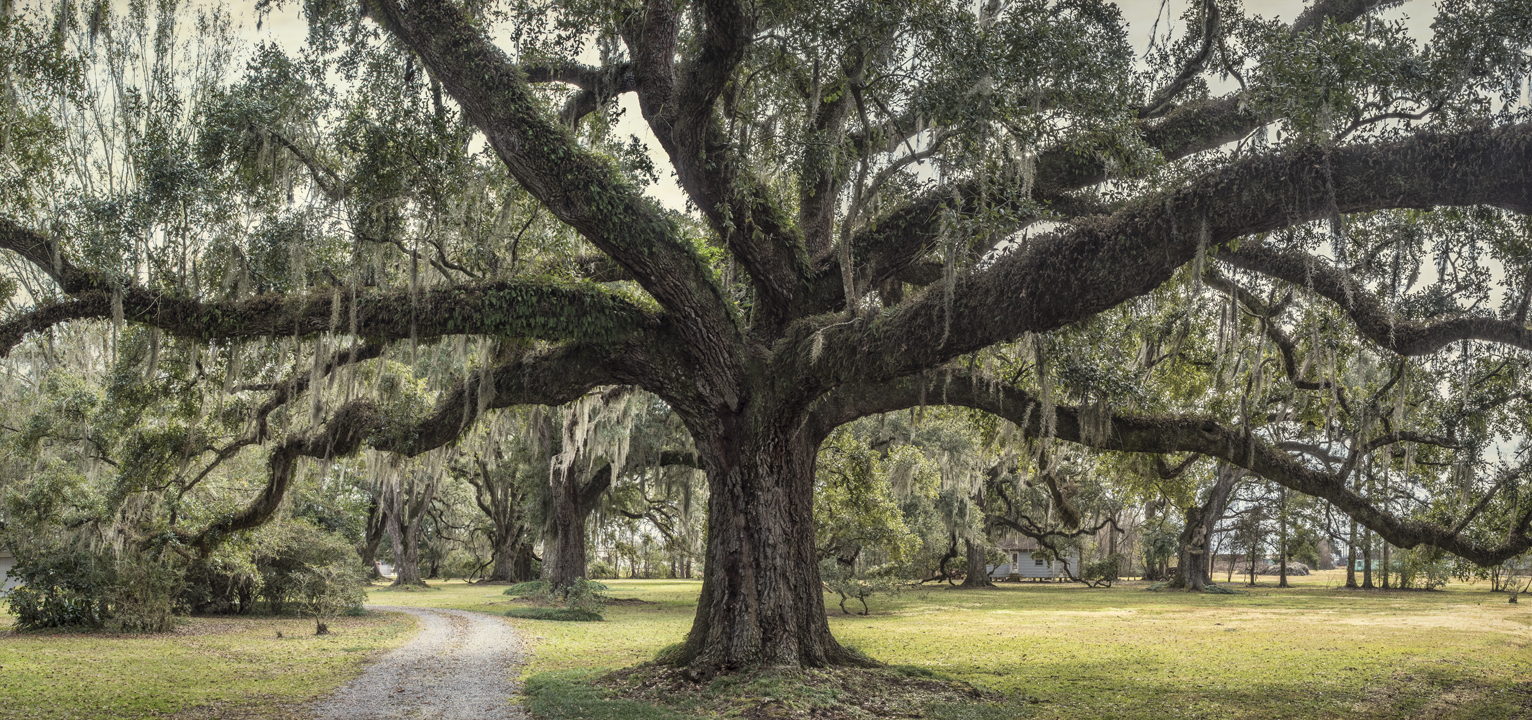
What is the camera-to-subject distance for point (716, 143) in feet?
27.9

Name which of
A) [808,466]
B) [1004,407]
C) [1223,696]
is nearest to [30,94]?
[808,466]

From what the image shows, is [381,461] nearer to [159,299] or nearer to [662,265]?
[159,299]

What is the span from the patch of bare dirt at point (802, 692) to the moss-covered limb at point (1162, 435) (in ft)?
8.51

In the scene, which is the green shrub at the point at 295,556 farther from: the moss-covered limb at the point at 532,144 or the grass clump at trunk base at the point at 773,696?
the moss-covered limb at the point at 532,144

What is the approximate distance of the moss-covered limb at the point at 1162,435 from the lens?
910cm

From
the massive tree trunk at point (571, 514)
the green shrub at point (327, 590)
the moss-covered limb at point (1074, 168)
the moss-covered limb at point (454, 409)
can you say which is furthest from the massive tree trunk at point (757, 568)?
the massive tree trunk at point (571, 514)

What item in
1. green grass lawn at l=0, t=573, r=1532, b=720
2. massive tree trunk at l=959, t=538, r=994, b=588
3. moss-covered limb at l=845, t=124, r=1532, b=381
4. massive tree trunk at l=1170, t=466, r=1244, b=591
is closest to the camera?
moss-covered limb at l=845, t=124, r=1532, b=381

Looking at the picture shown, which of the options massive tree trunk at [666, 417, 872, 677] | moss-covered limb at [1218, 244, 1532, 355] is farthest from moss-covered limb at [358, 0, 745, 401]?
moss-covered limb at [1218, 244, 1532, 355]

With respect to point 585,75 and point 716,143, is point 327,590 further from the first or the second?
point 716,143

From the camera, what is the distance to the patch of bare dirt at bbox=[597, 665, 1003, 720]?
23.7ft

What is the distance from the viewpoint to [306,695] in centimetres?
817

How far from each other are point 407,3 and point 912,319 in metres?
5.25

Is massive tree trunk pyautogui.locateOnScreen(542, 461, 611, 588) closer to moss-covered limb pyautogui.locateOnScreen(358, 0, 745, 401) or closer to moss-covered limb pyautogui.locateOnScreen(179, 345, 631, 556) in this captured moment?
moss-covered limb pyautogui.locateOnScreen(179, 345, 631, 556)

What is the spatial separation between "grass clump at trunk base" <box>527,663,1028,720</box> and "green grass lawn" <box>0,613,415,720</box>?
2429 mm
